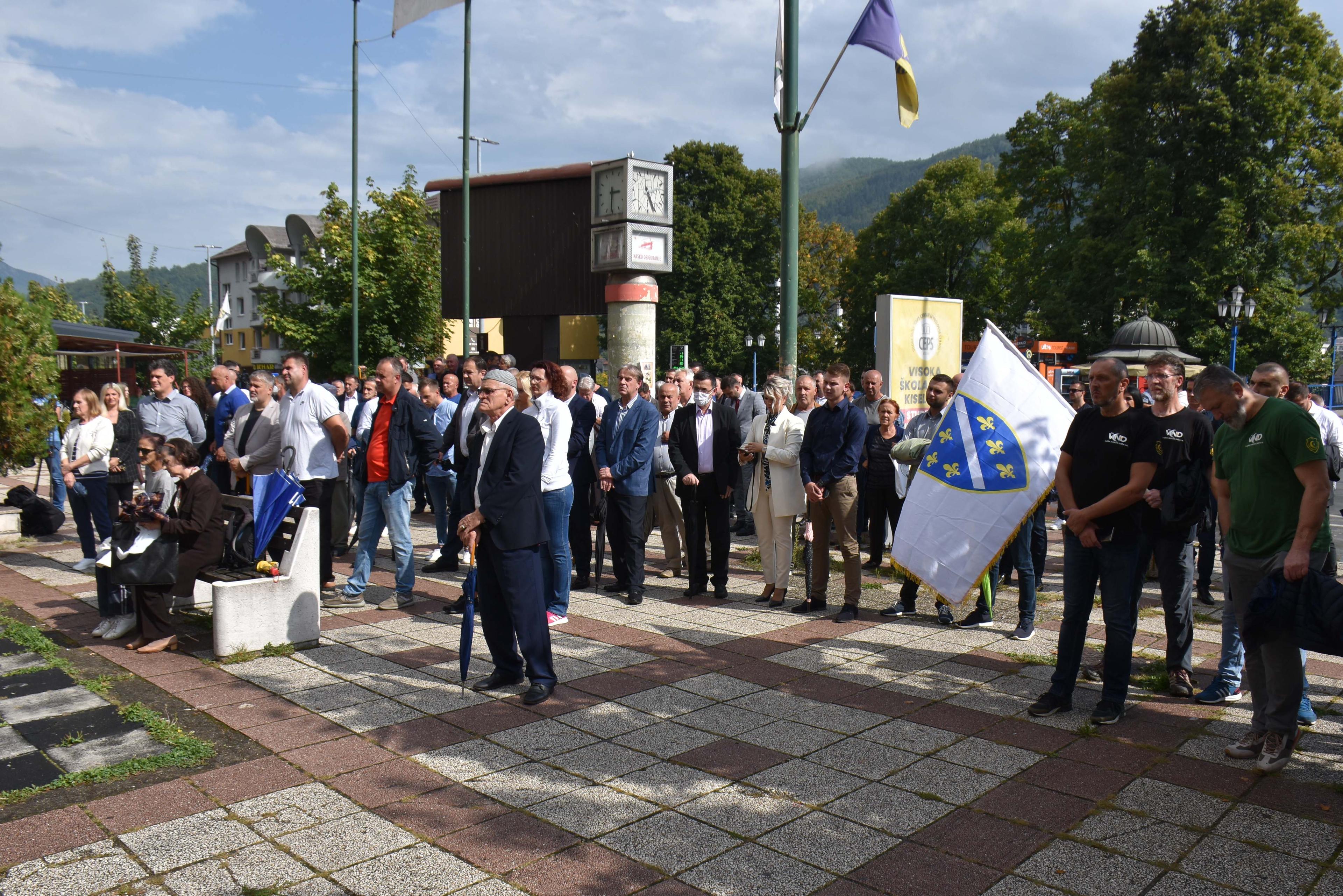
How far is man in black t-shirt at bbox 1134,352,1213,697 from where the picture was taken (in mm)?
5918

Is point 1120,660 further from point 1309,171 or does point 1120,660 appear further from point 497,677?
point 1309,171

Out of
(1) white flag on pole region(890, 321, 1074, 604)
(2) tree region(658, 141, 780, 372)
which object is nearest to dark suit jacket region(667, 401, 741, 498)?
(1) white flag on pole region(890, 321, 1074, 604)

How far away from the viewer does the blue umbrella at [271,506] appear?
741 centimetres

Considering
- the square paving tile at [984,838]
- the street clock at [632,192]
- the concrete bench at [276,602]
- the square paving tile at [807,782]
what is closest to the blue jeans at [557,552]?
the concrete bench at [276,602]

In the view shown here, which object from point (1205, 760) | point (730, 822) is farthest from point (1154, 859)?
point (730, 822)

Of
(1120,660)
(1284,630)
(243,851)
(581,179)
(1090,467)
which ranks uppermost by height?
(581,179)

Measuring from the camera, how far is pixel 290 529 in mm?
7668

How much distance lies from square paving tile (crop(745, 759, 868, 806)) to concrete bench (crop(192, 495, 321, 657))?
3.77 meters

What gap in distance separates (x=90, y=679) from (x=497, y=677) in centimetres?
255

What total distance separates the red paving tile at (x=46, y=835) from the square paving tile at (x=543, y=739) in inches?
72.5

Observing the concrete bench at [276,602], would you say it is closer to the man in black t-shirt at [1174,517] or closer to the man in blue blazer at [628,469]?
the man in blue blazer at [628,469]

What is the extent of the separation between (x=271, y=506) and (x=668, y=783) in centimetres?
427

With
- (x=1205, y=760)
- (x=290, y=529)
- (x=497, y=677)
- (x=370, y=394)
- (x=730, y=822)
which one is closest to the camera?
(x=730, y=822)

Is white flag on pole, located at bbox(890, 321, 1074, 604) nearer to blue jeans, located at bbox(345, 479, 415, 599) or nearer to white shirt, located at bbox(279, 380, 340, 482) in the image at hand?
blue jeans, located at bbox(345, 479, 415, 599)
